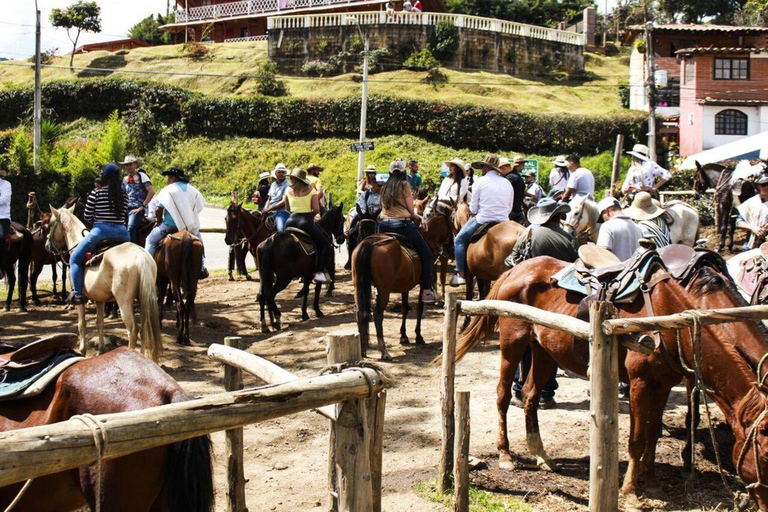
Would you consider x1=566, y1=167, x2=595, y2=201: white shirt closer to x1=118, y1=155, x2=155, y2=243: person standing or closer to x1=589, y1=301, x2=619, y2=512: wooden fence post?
x1=118, y1=155, x2=155, y2=243: person standing

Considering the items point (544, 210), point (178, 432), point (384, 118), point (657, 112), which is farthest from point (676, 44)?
point (178, 432)

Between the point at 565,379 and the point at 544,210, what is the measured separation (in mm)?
1984

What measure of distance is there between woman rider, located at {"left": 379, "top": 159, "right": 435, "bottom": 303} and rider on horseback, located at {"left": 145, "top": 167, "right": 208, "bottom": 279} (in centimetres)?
280

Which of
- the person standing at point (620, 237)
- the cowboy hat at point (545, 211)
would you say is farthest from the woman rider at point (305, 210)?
the person standing at point (620, 237)

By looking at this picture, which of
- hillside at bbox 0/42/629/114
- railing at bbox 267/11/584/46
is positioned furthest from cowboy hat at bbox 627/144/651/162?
railing at bbox 267/11/584/46

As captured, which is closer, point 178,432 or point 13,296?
point 178,432

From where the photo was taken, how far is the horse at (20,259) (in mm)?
14501

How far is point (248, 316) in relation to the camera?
13.7 metres

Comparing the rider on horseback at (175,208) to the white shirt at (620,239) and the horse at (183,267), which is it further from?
the white shirt at (620,239)

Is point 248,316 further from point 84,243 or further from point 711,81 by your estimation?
point 711,81

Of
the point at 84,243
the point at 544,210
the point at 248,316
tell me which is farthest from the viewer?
the point at 248,316

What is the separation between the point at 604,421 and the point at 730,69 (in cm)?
4485

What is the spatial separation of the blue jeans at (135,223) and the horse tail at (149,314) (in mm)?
4446

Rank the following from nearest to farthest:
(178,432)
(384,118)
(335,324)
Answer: (178,432)
(335,324)
(384,118)
